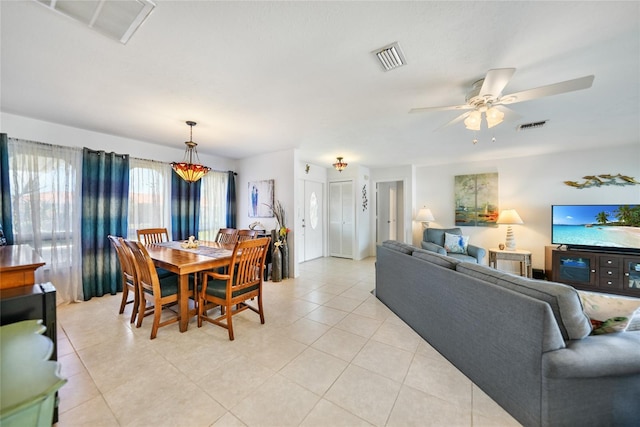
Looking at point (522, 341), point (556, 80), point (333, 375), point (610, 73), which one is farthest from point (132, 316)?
point (610, 73)

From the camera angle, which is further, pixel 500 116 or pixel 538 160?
pixel 538 160

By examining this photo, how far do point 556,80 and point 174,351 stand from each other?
3988 millimetres

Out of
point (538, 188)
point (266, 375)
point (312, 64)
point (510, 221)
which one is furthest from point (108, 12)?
point (538, 188)

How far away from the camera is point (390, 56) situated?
66.7 inches

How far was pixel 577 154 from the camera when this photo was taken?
4273 millimetres

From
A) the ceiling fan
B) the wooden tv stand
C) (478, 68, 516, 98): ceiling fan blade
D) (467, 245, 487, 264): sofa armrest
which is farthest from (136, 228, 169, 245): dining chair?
the wooden tv stand

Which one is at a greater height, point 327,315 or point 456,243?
point 456,243

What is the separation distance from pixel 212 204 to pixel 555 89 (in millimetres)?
5001

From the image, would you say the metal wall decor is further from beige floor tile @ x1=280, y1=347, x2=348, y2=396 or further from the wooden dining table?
the wooden dining table

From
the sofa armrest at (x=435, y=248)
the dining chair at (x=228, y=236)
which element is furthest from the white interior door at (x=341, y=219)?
the dining chair at (x=228, y=236)

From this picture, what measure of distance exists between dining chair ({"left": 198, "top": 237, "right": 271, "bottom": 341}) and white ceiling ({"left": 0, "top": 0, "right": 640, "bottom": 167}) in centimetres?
151

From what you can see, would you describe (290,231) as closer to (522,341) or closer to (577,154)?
(522,341)

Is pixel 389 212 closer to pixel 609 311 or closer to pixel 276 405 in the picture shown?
pixel 609 311

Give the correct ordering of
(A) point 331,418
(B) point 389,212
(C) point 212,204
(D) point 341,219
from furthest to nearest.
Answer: (B) point 389,212
(D) point 341,219
(C) point 212,204
(A) point 331,418
